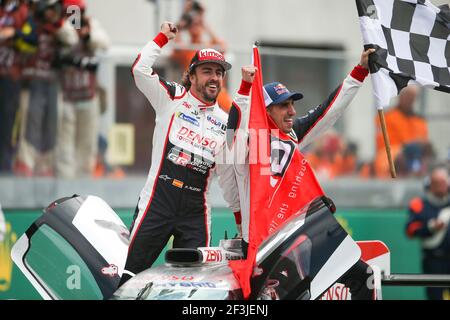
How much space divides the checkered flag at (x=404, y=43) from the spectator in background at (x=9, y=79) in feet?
13.4

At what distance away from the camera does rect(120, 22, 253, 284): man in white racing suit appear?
7.04 m

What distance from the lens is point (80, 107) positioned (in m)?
10.1

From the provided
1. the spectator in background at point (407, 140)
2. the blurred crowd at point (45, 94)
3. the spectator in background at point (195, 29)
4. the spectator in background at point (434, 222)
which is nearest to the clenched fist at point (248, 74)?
the blurred crowd at point (45, 94)

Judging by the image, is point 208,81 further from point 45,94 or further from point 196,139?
point 45,94

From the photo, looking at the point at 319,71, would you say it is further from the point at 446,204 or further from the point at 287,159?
the point at 287,159

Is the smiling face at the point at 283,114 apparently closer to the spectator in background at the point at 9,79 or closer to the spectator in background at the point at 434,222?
the spectator in background at the point at 9,79

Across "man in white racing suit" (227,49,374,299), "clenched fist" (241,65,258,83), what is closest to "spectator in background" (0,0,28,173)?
"man in white racing suit" (227,49,374,299)

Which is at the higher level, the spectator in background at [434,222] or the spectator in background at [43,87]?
the spectator in background at [43,87]

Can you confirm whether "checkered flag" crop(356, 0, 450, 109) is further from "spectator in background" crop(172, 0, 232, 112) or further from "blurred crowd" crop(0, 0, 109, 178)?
"spectator in background" crop(172, 0, 232, 112)

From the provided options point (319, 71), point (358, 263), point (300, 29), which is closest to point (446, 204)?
point (319, 71)

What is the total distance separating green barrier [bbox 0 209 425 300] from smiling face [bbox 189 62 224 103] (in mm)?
2613

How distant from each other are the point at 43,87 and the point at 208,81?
3.39m

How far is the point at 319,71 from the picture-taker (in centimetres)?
1138

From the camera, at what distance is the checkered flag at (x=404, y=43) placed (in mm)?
6969
